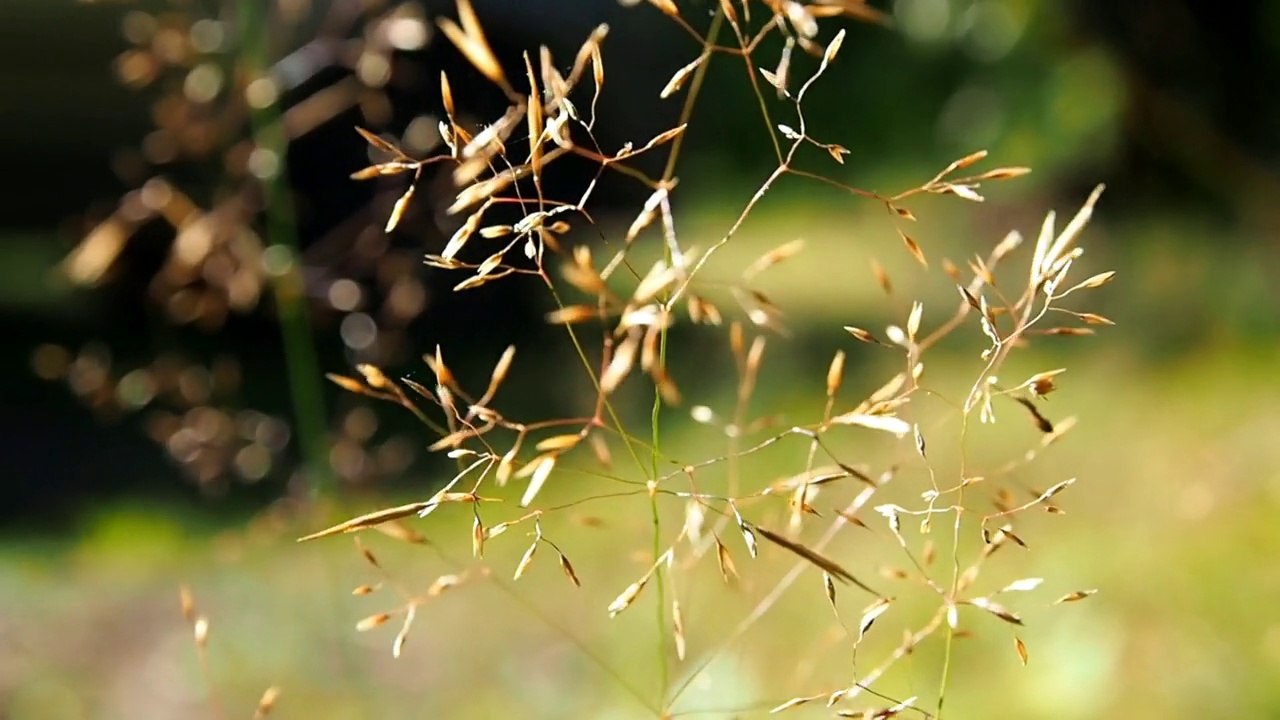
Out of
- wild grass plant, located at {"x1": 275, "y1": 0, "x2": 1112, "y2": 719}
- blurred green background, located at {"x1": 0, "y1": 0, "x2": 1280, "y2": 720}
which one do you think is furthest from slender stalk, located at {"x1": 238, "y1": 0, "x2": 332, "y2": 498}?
wild grass plant, located at {"x1": 275, "y1": 0, "x2": 1112, "y2": 719}

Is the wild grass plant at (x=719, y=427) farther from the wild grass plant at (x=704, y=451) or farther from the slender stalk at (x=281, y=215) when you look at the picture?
the slender stalk at (x=281, y=215)

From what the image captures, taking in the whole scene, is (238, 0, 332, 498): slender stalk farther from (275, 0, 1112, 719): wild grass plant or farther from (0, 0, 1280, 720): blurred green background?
(275, 0, 1112, 719): wild grass plant

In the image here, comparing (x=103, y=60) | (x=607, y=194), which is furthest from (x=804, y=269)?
(x=103, y=60)

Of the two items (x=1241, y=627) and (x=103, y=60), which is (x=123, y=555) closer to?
(x=1241, y=627)

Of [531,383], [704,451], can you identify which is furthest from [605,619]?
[531,383]

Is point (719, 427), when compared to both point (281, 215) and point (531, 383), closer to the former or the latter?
point (281, 215)

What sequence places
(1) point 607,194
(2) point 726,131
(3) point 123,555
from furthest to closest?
(2) point 726,131 < (1) point 607,194 < (3) point 123,555
